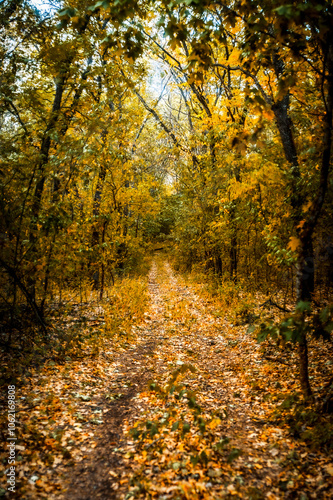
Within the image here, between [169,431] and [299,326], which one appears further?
[169,431]

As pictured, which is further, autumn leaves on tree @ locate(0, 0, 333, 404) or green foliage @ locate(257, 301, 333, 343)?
autumn leaves on tree @ locate(0, 0, 333, 404)

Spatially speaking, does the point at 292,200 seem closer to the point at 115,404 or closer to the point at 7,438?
the point at 115,404

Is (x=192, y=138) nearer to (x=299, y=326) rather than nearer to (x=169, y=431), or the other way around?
(x=299, y=326)

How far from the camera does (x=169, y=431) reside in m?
3.46

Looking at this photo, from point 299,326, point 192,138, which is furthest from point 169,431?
point 192,138

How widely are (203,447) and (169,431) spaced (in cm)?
48

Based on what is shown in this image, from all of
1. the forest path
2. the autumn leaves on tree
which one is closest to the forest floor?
the forest path

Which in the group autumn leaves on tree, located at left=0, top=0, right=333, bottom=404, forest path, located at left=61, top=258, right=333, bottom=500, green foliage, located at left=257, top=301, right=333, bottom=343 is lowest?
forest path, located at left=61, top=258, right=333, bottom=500

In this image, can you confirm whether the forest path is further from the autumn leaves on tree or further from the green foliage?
the green foliage

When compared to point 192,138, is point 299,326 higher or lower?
lower

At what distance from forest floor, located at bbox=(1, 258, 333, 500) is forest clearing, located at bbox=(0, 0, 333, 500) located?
22 millimetres

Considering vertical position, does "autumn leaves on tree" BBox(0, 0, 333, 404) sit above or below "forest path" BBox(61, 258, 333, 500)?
above

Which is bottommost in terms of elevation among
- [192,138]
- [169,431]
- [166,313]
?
[169,431]

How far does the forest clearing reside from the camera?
270 centimetres
